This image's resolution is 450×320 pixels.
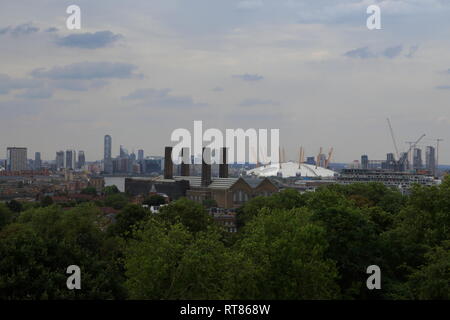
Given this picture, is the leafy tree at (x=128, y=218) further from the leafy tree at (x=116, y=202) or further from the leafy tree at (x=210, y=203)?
the leafy tree at (x=210, y=203)

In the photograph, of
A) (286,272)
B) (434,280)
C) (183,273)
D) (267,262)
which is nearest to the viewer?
(183,273)

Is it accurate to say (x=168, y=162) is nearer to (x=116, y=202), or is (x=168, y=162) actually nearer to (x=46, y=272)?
(x=116, y=202)

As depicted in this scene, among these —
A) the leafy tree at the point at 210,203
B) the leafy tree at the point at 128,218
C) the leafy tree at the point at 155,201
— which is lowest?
the leafy tree at the point at 210,203

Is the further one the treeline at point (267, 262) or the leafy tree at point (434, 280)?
the leafy tree at point (434, 280)

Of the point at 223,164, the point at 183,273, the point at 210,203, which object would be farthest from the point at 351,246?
the point at 223,164

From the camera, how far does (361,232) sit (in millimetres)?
32250

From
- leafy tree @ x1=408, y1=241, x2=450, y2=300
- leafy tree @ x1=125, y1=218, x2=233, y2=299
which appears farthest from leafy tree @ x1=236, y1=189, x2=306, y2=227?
leafy tree @ x1=125, y1=218, x2=233, y2=299

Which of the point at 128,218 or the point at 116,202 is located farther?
the point at 116,202

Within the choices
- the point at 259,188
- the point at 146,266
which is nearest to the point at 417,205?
the point at 146,266

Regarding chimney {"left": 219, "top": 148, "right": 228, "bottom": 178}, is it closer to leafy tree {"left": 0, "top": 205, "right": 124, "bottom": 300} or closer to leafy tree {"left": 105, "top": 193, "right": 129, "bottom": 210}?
leafy tree {"left": 105, "top": 193, "right": 129, "bottom": 210}

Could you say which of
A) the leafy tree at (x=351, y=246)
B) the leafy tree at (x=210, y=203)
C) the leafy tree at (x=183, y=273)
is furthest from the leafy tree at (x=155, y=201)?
the leafy tree at (x=183, y=273)

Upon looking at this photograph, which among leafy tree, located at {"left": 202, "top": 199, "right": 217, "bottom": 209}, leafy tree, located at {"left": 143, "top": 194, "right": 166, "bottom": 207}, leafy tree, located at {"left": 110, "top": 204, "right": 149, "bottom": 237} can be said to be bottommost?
leafy tree, located at {"left": 202, "top": 199, "right": 217, "bottom": 209}

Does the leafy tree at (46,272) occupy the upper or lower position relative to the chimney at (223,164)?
lower

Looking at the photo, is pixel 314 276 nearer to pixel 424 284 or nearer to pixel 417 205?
pixel 424 284
